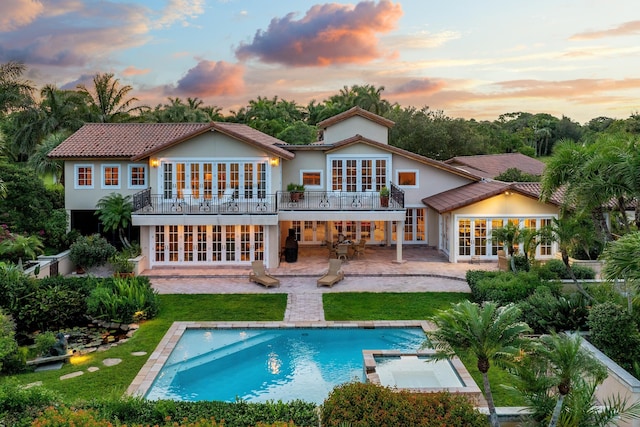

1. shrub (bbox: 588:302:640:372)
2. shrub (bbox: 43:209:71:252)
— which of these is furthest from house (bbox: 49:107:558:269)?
shrub (bbox: 588:302:640:372)

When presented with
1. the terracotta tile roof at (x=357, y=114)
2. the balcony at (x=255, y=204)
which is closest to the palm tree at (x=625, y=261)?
the balcony at (x=255, y=204)

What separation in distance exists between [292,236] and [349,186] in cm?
469

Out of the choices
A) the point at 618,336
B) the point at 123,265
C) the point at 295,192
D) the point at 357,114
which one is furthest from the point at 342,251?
the point at 618,336

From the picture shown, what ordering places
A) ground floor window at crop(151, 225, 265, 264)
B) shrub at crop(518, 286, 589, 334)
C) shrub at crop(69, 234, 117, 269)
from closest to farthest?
shrub at crop(518, 286, 589, 334)
shrub at crop(69, 234, 117, 269)
ground floor window at crop(151, 225, 265, 264)

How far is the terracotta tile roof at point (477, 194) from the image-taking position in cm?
2442

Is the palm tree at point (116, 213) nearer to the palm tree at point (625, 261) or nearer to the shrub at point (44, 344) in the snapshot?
the shrub at point (44, 344)

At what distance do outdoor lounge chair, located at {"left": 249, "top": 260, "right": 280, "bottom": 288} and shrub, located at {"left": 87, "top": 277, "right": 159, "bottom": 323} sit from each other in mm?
4756

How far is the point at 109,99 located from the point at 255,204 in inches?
999

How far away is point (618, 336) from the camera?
11477 mm

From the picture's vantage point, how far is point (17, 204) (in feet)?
79.7

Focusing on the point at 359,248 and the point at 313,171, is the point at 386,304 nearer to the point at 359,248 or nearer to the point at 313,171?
the point at 359,248

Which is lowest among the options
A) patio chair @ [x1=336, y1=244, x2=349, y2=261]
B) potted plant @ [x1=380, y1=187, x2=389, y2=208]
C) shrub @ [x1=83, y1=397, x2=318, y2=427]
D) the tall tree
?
shrub @ [x1=83, y1=397, x2=318, y2=427]

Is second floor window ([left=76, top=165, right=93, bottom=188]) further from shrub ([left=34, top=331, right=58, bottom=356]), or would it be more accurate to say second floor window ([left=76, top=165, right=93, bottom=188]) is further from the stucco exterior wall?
the stucco exterior wall

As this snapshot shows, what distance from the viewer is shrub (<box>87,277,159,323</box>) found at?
54.6 feet
